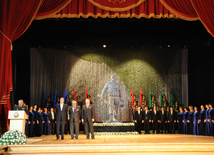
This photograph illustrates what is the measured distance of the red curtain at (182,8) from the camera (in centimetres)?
922

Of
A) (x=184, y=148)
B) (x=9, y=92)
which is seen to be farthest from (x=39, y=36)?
(x=184, y=148)

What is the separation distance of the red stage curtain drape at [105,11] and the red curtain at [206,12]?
83 centimetres

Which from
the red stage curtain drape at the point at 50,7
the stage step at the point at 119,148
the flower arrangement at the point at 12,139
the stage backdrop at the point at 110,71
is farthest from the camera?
the stage backdrop at the point at 110,71

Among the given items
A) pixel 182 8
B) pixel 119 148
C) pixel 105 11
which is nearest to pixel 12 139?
pixel 119 148

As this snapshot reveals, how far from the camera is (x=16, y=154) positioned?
280 inches

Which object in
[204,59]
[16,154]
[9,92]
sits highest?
[204,59]

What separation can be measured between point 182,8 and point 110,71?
818 centimetres

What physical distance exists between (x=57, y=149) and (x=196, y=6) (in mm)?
5727

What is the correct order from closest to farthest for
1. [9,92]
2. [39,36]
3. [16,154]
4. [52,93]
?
[16,154], [9,92], [39,36], [52,93]

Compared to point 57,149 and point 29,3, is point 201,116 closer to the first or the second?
Result: point 57,149

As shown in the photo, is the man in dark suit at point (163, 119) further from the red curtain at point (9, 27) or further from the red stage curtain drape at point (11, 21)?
the red curtain at point (9, 27)

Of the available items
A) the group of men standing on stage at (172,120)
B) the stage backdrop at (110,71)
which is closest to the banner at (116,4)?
the group of men standing on stage at (172,120)

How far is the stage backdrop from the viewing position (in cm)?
1652

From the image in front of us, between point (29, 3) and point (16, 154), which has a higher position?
point (29, 3)
